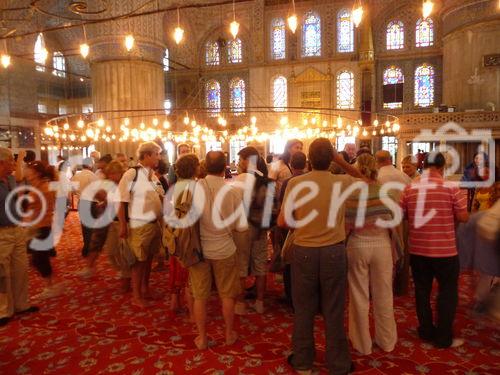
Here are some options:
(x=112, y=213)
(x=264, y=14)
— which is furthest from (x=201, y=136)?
(x=112, y=213)

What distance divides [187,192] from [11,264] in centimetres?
→ 208

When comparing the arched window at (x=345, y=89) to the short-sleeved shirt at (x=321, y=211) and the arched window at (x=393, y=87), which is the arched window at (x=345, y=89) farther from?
the short-sleeved shirt at (x=321, y=211)

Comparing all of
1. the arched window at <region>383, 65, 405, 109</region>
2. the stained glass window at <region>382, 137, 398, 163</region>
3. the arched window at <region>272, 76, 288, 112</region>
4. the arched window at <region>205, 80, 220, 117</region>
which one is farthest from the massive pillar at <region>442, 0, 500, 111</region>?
the arched window at <region>205, 80, 220, 117</region>

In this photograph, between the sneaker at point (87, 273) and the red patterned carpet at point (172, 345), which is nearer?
the red patterned carpet at point (172, 345)

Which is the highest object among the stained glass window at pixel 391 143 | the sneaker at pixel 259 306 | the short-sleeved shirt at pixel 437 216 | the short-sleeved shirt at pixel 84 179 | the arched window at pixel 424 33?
the arched window at pixel 424 33

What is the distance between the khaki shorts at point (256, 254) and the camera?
3812 millimetres

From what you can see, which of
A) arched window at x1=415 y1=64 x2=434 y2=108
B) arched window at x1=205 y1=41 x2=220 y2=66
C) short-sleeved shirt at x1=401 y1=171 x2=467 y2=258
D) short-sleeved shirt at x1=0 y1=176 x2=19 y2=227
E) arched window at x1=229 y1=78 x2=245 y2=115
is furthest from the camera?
arched window at x1=205 y1=41 x2=220 y2=66

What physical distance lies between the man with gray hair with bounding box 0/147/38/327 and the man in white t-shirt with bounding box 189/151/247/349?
73.3 inches

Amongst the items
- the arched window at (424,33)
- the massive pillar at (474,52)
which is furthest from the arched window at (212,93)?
the massive pillar at (474,52)

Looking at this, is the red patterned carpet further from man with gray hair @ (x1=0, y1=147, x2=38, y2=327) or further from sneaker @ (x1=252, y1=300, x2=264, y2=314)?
man with gray hair @ (x1=0, y1=147, x2=38, y2=327)

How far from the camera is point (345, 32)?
2106 cm

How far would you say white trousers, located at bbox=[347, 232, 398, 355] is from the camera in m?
2.92

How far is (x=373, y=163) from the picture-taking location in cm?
300

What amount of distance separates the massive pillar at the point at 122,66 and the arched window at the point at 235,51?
22.3 ft
